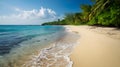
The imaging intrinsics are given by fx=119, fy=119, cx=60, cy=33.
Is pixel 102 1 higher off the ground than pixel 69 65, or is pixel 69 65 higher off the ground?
pixel 102 1

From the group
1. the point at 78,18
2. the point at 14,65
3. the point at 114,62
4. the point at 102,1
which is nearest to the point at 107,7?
the point at 102,1

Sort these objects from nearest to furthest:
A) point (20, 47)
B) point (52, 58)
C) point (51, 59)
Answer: point (51, 59) → point (52, 58) → point (20, 47)

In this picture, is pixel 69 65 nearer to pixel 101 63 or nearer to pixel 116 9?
pixel 101 63

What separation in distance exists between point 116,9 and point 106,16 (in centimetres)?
245

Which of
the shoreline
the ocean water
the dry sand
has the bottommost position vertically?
the ocean water

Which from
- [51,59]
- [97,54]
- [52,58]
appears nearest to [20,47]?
[52,58]

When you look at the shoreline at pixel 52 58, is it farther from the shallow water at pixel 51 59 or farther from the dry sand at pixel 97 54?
the dry sand at pixel 97 54

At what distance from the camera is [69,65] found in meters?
4.62

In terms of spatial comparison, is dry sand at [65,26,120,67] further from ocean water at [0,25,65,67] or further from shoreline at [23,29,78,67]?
ocean water at [0,25,65,67]

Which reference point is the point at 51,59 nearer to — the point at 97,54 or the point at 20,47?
the point at 97,54

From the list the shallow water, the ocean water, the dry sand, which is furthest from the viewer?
the ocean water

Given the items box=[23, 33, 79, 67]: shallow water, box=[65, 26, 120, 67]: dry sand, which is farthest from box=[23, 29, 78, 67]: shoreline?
box=[65, 26, 120, 67]: dry sand

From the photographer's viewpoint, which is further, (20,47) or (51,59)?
(20,47)

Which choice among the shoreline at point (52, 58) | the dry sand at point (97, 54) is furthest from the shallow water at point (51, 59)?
the dry sand at point (97, 54)
